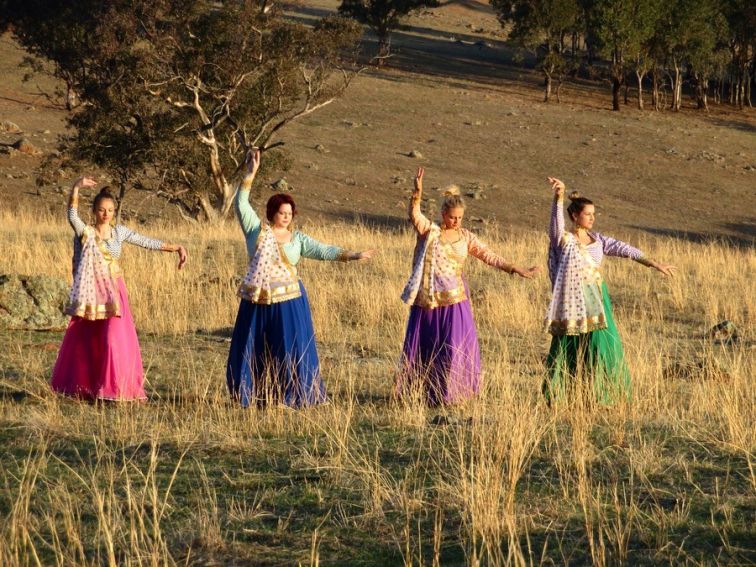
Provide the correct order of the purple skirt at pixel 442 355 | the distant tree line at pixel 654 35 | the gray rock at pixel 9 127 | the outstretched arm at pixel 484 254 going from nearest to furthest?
the purple skirt at pixel 442 355
the outstretched arm at pixel 484 254
the gray rock at pixel 9 127
the distant tree line at pixel 654 35

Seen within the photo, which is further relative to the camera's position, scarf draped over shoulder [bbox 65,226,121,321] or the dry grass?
scarf draped over shoulder [bbox 65,226,121,321]

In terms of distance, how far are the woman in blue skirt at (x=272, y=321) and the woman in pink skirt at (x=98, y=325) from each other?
0.67m

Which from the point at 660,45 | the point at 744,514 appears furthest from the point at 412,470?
the point at 660,45

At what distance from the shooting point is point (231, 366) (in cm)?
833

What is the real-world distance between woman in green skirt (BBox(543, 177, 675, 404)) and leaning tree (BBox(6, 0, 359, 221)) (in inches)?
586

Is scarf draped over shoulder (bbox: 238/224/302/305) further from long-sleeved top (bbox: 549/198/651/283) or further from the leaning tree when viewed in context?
the leaning tree

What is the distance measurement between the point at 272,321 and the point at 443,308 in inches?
51.4

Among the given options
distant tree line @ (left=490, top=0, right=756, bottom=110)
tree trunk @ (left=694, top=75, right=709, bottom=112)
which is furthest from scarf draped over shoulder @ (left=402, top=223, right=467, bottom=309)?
tree trunk @ (left=694, top=75, right=709, bottom=112)

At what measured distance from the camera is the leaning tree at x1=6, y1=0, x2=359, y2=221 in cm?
2281

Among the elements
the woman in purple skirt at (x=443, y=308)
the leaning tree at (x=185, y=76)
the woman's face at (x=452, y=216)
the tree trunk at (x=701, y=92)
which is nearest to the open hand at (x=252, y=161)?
the woman in purple skirt at (x=443, y=308)

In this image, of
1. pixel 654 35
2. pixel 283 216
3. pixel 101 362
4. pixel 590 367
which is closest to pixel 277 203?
pixel 283 216

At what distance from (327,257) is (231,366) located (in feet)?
3.34

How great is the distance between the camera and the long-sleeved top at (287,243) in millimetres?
8297

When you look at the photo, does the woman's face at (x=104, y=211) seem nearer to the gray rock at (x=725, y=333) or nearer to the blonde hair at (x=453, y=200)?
the blonde hair at (x=453, y=200)
